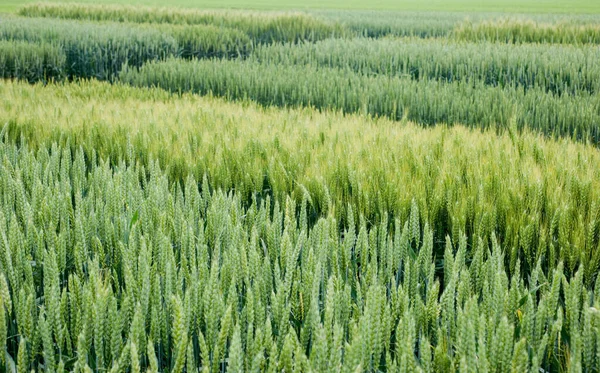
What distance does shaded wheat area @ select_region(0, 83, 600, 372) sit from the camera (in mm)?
1278

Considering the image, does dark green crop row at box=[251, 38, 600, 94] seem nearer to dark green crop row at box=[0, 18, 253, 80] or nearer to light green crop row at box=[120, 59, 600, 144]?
light green crop row at box=[120, 59, 600, 144]

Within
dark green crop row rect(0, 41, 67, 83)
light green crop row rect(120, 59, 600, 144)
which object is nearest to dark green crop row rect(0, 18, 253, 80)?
dark green crop row rect(0, 41, 67, 83)

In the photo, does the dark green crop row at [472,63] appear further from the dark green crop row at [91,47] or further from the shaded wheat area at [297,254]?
the shaded wheat area at [297,254]

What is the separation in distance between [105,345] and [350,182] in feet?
5.13

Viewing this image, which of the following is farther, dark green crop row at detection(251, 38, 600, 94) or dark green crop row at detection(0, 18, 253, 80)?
dark green crop row at detection(0, 18, 253, 80)

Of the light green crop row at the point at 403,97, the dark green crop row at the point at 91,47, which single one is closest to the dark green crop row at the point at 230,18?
the dark green crop row at the point at 91,47

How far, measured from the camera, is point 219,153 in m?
3.08

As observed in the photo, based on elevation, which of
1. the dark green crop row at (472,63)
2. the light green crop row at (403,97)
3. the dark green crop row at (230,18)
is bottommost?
the light green crop row at (403,97)

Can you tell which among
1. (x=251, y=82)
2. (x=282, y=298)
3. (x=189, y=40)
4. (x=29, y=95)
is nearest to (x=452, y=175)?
(x=282, y=298)

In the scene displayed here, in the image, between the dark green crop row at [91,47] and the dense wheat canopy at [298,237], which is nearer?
the dense wheat canopy at [298,237]

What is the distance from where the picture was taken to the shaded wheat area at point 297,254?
128cm

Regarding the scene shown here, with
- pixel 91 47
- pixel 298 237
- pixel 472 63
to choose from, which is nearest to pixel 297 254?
pixel 298 237

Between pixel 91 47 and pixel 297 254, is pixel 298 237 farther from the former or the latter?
pixel 91 47

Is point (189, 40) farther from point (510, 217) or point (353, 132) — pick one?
point (510, 217)
